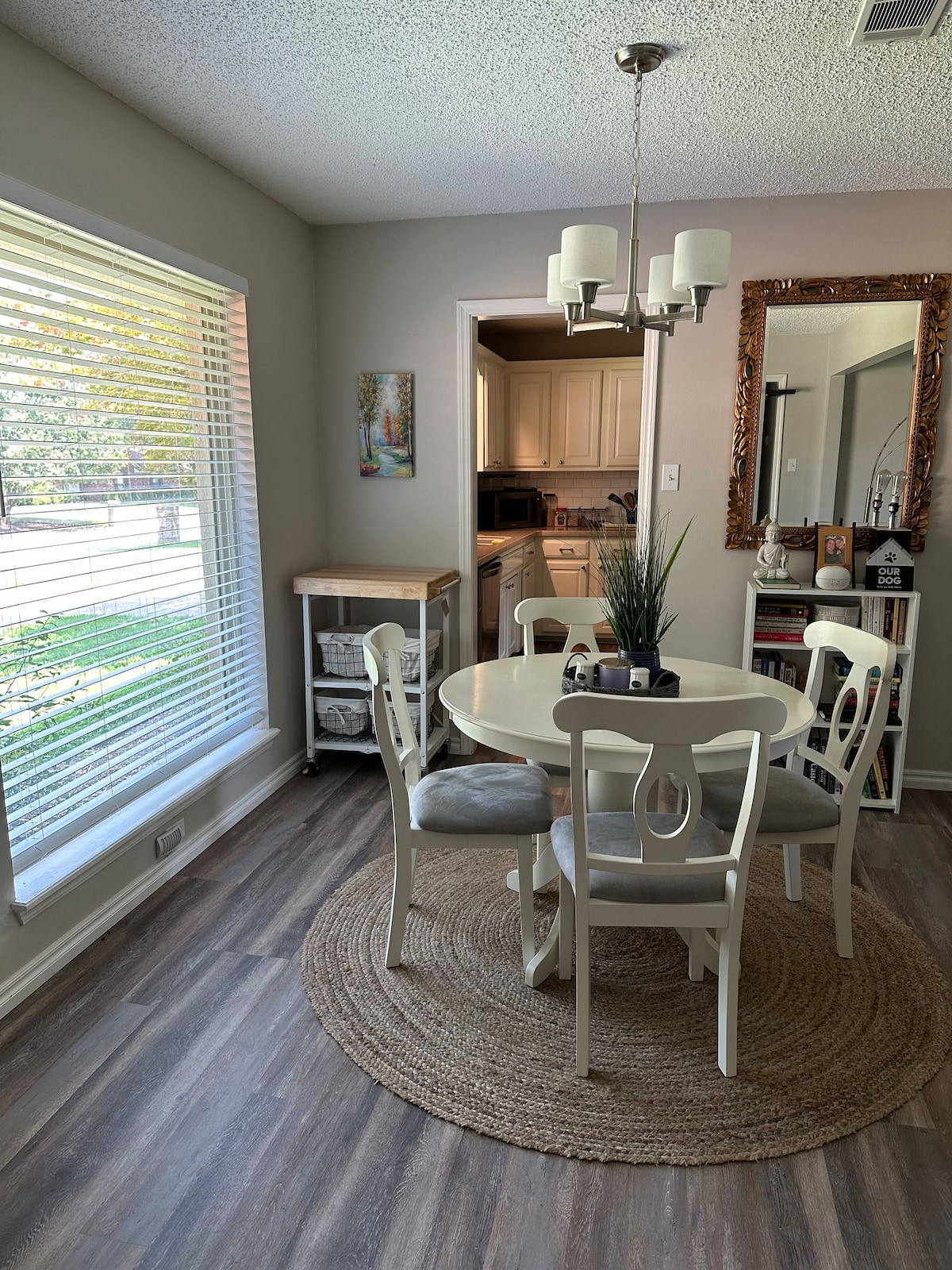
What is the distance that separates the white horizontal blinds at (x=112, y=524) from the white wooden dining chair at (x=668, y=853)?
1.50 m

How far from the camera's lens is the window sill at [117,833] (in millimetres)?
2270

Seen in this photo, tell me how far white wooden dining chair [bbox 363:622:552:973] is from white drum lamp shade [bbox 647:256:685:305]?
4.19 feet

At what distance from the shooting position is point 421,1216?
1.59 metres

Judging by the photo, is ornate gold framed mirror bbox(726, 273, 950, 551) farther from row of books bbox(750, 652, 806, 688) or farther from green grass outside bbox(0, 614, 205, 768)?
green grass outside bbox(0, 614, 205, 768)

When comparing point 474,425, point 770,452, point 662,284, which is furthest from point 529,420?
point 662,284

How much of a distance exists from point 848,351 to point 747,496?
717 mm

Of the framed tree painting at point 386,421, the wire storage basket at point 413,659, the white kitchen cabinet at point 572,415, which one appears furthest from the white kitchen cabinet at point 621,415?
the wire storage basket at point 413,659

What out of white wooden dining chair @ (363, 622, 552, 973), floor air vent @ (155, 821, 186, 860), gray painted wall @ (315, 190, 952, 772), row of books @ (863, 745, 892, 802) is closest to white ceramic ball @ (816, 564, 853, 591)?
gray painted wall @ (315, 190, 952, 772)

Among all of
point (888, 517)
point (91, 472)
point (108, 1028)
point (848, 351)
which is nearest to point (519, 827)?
point (108, 1028)

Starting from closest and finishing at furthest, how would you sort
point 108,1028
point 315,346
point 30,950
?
1. point 108,1028
2. point 30,950
3. point 315,346

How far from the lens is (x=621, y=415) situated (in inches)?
264

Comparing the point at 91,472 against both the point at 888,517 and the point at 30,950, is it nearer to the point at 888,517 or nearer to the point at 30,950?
the point at 30,950

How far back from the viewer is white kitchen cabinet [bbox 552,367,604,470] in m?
6.73

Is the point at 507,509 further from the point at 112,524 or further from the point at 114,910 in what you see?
the point at 114,910
